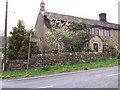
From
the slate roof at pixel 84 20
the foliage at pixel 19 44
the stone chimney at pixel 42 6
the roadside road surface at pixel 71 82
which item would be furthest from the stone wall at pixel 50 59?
the stone chimney at pixel 42 6

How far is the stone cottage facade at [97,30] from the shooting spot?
38844mm

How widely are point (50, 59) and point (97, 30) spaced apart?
18.3 meters

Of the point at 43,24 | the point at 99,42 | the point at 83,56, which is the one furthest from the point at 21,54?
the point at 99,42

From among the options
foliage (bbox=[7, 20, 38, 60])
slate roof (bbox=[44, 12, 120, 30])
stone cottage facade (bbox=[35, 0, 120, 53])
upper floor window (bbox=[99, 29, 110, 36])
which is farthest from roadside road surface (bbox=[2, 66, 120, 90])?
upper floor window (bbox=[99, 29, 110, 36])

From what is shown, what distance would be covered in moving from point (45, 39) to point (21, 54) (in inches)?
409

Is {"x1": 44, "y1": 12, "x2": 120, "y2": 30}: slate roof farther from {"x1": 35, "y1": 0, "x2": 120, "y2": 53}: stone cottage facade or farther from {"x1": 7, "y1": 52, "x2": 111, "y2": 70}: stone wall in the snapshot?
{"x1": 7, "y1": 52, "x2": 111, "y2": 70}: stone wall

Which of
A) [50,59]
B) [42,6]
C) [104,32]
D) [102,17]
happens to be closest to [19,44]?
[50,59]

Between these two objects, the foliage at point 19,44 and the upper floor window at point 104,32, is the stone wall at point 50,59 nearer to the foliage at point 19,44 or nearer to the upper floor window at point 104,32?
the foliage at point 19,44

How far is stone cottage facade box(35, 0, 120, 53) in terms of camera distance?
3884 centimetres

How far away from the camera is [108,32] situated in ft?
148

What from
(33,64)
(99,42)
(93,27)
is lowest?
(33,64)

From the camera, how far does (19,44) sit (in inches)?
1062

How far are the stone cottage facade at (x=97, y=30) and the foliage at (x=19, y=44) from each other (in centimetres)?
866

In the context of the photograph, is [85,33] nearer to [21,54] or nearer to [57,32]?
[57,32]
